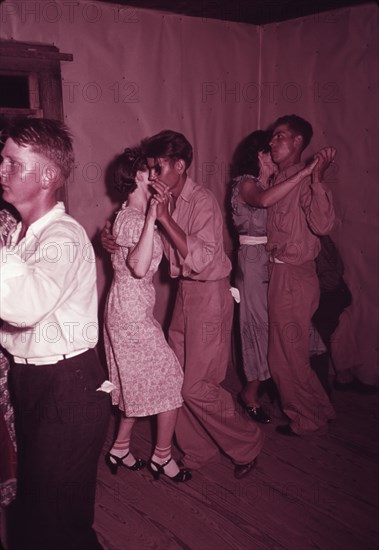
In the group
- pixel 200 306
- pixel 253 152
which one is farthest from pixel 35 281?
pixel 253 152

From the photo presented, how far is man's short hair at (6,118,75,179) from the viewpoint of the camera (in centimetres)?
138

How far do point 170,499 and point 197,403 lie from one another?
18.7 inches

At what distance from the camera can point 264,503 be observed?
7.41 feet

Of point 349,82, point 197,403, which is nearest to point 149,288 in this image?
point 197,403

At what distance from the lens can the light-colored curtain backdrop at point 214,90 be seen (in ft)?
9.63

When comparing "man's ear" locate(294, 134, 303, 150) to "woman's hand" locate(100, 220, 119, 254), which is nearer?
"woman's hand" locate(100, 220, 119, 254)

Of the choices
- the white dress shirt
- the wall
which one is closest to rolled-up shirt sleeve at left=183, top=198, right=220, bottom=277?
the white dress shirt

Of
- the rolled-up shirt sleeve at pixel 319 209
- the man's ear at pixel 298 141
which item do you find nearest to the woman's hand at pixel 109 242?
the rolled-up shirt sleeve at pixel 319 209

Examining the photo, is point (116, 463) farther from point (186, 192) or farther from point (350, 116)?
point (350, 116)

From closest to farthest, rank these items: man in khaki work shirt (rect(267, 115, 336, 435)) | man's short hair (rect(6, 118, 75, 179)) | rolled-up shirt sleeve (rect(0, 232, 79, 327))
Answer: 1. rolled-up shirt sleeve (rect(0, 232, 79, 327))
2. man's short hair (rect(6, 118, 75, 179))
3. man in khaki work shirt (rect(267, 115, 336, 435))

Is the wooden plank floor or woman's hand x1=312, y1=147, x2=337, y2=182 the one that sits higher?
woman's hand x1=312, y1=147, x2=337, y2=182

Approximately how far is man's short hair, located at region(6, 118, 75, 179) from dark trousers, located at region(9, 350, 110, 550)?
611 mm

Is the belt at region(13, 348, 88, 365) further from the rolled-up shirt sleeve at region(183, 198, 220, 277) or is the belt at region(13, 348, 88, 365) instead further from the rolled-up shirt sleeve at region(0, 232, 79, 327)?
the rolled-up shirt sleeve at region(183, 198, 220, 277)

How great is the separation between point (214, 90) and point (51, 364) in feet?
9.02
